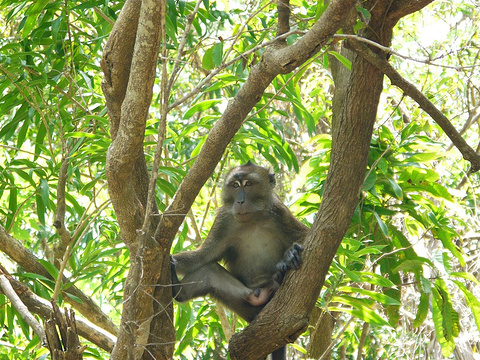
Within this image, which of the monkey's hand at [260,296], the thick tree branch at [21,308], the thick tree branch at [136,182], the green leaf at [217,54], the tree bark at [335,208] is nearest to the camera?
the thick tree branch at [136,182]

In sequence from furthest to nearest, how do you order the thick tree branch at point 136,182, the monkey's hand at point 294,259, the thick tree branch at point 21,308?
the monkey's hand at point 294,259 < the thick tree branch at point 21,308 < the thick tree branch at point 136,182

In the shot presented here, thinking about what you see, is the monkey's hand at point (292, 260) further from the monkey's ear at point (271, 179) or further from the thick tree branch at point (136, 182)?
the monkey's ear at point (271, 179)

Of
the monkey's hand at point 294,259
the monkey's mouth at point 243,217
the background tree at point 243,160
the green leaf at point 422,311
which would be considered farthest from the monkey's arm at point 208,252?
the green leaf at point 422,311

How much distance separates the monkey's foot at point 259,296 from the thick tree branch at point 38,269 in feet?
3.36

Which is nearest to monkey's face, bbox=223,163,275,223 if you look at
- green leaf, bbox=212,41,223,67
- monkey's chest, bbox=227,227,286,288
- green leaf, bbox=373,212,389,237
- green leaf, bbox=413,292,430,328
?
monkey's chest, bbox=227,227,286,288

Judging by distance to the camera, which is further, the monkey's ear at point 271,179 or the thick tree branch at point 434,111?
the monkey's ear at point 271,179

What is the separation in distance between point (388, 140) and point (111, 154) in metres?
2.43

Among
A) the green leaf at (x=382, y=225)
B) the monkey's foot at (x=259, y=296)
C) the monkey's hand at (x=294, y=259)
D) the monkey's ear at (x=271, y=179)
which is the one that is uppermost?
the monkey's ear at (x=271, y=179)

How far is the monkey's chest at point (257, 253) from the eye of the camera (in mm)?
4617

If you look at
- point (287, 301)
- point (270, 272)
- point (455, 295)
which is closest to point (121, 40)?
point (287, 301)

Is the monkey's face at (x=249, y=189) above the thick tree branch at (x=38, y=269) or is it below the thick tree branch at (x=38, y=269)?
above

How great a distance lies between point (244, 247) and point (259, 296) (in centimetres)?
55

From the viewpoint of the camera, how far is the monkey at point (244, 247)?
4340 millimetres

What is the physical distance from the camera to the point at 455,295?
546 centimetres
